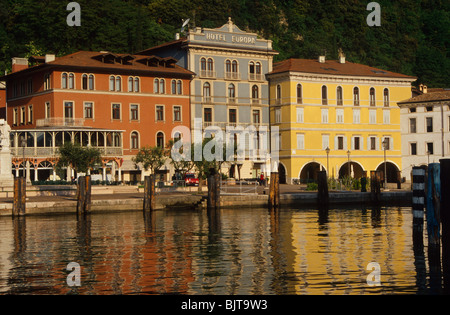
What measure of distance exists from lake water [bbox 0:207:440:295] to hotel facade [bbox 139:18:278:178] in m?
37.9

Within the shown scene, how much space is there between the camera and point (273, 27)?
112 m

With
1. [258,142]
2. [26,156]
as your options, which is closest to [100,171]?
[26,156]

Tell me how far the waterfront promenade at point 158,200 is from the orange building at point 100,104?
38.8 feet

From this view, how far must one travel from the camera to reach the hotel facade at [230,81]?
248 feet

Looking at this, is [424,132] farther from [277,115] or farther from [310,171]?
[277,115]

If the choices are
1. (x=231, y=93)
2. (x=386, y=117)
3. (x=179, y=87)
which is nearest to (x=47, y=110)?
(x=179, y=87)

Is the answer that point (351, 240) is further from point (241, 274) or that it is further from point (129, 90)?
point (129, 90)

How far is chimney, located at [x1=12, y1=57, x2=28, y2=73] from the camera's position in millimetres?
76188

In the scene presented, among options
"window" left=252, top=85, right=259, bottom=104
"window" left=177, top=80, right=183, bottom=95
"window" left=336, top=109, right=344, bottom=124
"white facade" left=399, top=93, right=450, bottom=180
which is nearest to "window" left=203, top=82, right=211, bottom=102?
"window" left=177, top=80, right=183, bottom=95

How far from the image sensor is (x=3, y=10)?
296 feet

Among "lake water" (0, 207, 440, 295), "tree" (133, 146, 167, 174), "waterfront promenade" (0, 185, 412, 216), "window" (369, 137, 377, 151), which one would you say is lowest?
"lake water" (0, 207, 440, 295)

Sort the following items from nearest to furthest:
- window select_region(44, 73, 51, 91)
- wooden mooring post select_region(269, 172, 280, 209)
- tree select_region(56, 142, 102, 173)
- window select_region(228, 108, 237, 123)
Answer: wooden mooring post select_region(269, 172, 280, 209), tree select_region(56, 142, 102, 173), window select_region(44, 73, 51, 91), window select_region(228, 108, 237, 123)

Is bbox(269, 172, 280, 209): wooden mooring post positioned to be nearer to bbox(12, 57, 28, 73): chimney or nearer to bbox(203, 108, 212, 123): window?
bbox(203, 108, 212, 123): window
